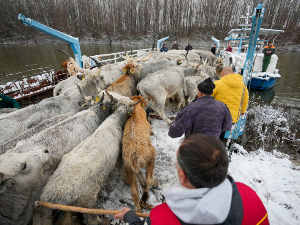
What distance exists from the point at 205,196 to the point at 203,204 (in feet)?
0.16

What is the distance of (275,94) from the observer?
1107cm

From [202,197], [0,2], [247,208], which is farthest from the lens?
[0,2]

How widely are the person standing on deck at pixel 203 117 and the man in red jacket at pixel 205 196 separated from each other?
1.36 m

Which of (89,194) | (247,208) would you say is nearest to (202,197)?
(247,208)

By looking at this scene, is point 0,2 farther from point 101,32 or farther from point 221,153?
point 221,153

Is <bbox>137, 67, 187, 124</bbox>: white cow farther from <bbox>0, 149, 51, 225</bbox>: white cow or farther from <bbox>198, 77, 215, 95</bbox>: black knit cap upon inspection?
<bbox>0, 149, 51, 225</bbox>: white cow

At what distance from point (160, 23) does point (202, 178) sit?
63.5 m

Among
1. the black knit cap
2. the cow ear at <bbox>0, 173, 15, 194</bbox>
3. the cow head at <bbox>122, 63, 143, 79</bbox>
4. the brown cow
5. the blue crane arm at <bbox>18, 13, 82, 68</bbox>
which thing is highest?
the blue crane arm at <bbox>18, 13, 82, 68</bbox>

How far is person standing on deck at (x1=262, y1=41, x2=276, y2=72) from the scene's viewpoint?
10.0 m

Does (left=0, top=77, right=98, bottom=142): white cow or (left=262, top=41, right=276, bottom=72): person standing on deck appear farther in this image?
(left=262, top=41, right=276, bottom=72): person standing on deck

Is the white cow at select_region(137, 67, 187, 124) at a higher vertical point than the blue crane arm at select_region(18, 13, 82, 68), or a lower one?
lower

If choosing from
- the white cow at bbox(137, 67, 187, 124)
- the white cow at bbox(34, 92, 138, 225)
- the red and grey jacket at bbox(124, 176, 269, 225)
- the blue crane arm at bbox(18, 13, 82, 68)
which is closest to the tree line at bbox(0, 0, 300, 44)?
the blue crane arm at bbox(18, 13, 82, 68)

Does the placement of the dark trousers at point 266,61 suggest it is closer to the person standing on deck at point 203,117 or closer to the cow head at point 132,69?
A: the cow head at point 132,69

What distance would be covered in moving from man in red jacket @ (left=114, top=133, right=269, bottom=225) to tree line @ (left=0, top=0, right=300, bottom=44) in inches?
1989
